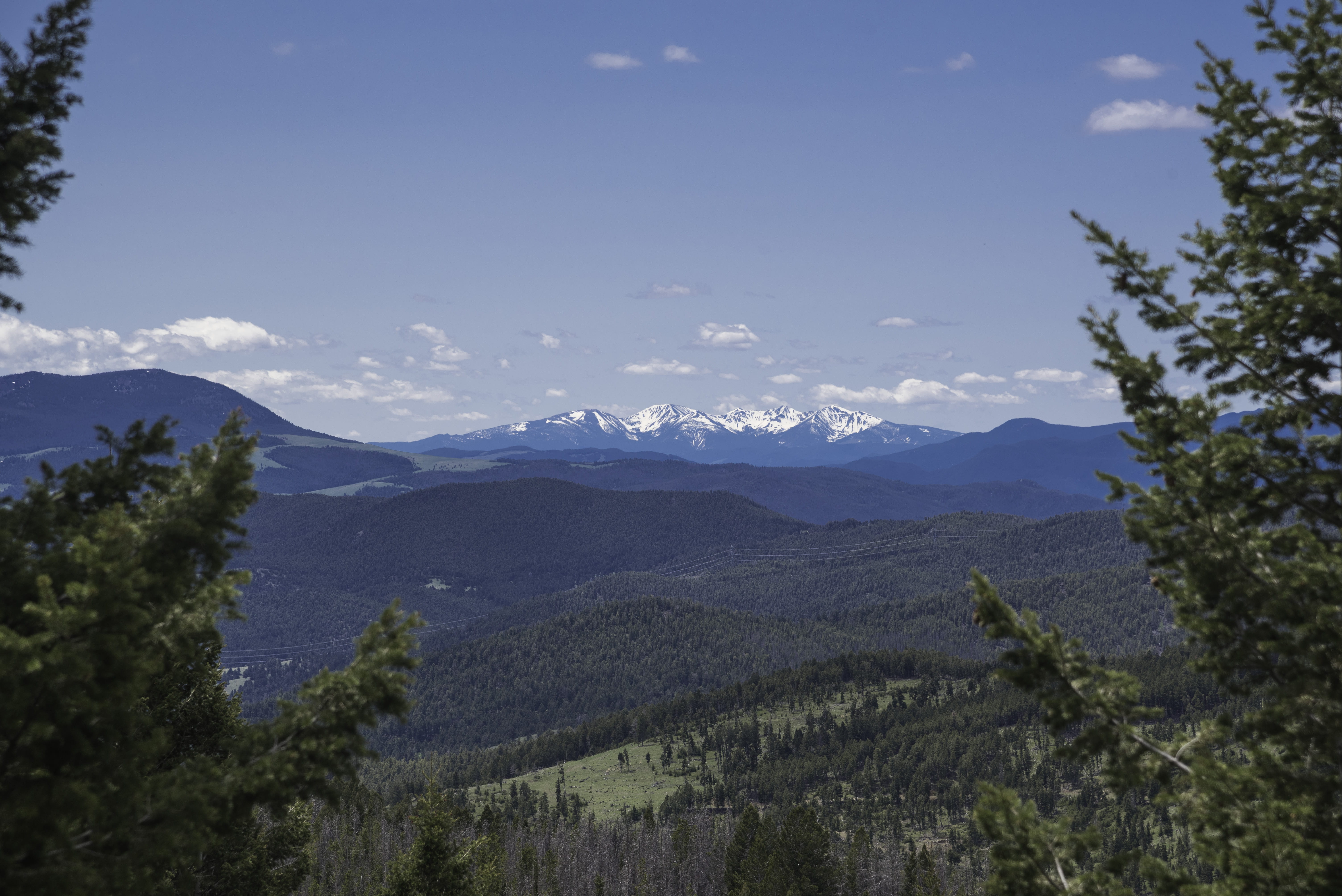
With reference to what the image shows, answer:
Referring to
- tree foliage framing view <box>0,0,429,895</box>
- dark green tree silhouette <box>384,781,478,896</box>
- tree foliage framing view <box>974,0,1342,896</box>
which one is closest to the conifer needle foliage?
tree foliage framing view <box>0,0,429,895</box>

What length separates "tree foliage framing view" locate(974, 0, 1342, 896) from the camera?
11312mm

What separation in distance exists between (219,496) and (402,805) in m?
146

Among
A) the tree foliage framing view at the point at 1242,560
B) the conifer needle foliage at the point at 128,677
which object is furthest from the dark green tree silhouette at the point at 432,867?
the tree foliage framing view at the point at 1242,560

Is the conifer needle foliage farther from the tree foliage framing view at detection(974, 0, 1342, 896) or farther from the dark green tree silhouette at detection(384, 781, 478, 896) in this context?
the dark green tree silhouette at detection(384, 781, 478, 896)

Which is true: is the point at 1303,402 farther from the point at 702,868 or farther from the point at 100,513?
the point at 702,868

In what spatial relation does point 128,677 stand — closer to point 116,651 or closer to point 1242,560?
point 116,651

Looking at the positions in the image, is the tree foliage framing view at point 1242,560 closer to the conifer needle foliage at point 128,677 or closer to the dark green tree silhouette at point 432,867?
the conifer needle foliage at point 128,677

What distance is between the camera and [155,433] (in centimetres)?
1238

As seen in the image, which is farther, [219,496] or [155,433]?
[155,433]

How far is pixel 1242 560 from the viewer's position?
12102mm

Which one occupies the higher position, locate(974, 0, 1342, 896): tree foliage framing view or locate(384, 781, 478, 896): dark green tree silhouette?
locate(974, 0, 1342, 896): tree foliage framing view

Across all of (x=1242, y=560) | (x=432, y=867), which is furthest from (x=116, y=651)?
(x=432, y=867)

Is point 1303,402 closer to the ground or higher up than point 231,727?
higher up

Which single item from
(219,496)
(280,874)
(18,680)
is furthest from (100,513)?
(280,874)
